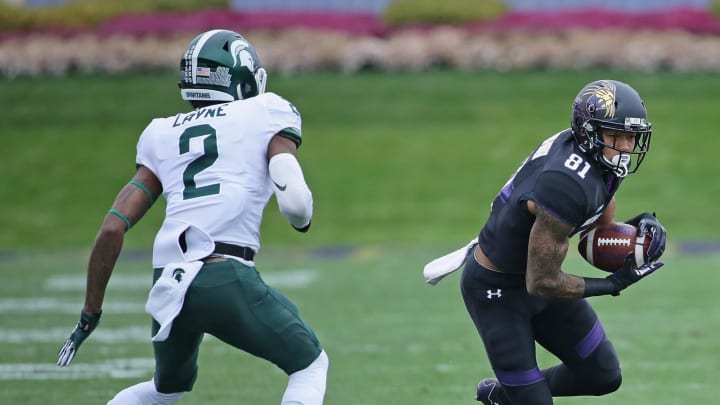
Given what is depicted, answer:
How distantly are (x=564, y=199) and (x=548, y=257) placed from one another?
24 centimetres

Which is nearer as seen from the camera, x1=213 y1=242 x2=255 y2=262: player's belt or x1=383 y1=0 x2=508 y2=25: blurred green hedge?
x1=213 y1=242 x2=255 y2=262: player's belt

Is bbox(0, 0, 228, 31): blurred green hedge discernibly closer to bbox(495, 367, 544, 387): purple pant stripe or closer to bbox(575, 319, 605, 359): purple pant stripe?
bbox(575, 319, 605, 359): purple pant stripe

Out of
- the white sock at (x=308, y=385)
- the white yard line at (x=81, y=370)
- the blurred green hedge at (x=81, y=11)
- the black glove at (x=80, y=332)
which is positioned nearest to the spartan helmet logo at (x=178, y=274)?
the black glove at (x=80, y=332)

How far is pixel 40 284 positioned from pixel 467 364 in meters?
5.37

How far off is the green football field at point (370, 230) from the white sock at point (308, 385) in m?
2.08

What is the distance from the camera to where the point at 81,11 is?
19.6 meters

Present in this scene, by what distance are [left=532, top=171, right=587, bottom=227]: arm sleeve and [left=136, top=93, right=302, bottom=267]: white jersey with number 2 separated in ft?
3.27

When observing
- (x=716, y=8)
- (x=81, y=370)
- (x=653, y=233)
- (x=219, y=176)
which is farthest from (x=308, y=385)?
(x=716, y=8)

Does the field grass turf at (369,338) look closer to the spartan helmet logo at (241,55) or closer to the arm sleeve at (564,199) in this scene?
the arm sleeve at (564,199)

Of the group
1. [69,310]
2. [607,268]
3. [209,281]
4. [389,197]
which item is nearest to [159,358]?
[209,281]

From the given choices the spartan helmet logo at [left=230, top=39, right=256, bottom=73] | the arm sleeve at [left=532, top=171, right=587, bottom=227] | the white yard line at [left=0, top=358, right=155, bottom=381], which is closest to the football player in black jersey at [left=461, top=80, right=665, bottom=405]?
the arm sleeve at [left=532, top=171, right=587, bottom=227]

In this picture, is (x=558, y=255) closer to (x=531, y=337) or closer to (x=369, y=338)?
(x=531, y=337)

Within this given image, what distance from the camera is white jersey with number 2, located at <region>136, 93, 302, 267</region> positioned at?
4336mm

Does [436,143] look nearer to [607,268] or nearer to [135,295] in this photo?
[135,295]
